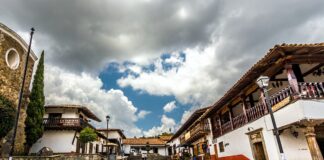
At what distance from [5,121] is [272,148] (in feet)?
56.8

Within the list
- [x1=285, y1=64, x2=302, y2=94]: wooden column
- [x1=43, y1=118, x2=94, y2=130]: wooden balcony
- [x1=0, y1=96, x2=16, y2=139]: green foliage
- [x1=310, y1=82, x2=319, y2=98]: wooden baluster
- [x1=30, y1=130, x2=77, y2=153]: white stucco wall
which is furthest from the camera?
[x1=43, y1=118, x2=94, y2=130]: wooden balcony

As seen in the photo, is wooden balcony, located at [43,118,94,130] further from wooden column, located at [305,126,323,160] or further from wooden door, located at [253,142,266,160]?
wooden column, located at [305,126,323,160]

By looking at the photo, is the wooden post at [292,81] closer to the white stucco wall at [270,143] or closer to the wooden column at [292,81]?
the wooden column at [292,81]

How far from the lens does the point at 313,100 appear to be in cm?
955

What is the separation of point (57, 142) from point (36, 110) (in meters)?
4.91

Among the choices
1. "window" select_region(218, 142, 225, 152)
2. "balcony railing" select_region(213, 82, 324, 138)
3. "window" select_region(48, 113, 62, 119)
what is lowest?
"window" select_region(218, 142, 225, 152)

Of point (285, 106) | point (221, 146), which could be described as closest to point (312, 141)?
point (285, 106)

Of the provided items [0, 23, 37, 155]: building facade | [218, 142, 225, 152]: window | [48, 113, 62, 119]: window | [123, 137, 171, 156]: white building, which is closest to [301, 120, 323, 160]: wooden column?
[218, 142, 225, 152]: window

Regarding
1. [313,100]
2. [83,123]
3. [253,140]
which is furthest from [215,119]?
[83,123]

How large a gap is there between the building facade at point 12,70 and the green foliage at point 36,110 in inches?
24.8

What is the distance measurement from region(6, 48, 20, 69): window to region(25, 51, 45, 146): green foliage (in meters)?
2.75

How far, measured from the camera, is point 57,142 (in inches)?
982

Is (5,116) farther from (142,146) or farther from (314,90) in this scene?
(142,146)

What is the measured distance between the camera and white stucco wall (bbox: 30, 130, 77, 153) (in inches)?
971
